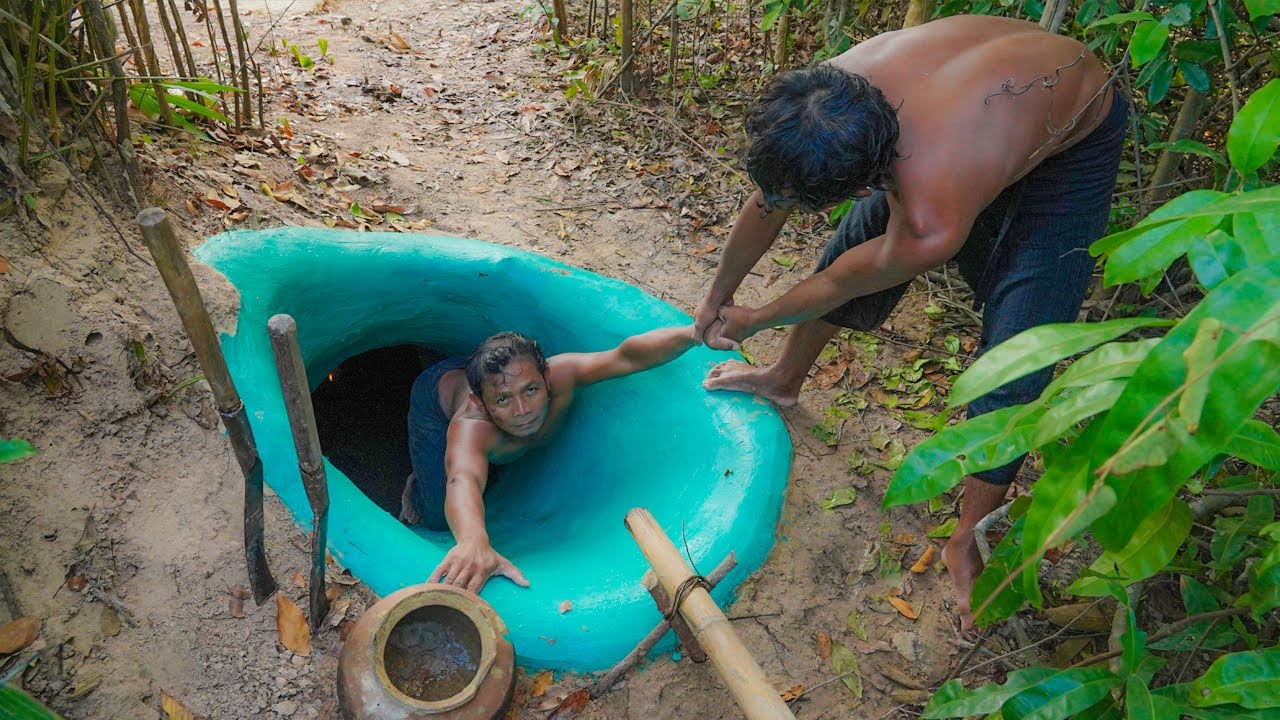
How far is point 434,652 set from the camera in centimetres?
203

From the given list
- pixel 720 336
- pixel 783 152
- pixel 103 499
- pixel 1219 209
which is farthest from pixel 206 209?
pixel 1219 209

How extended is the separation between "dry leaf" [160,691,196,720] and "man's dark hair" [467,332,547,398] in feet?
4.41

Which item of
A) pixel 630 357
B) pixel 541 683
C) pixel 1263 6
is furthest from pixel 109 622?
pixel 1263 6

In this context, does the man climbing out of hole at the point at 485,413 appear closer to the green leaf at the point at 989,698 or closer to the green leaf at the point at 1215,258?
the green leaf at the point at 989,698

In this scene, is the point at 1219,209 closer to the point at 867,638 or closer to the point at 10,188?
the point at 867,638

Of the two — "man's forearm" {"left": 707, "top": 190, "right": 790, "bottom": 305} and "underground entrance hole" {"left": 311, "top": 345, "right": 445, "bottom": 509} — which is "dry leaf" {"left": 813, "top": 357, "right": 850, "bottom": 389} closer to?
"man's forearm" {"left": 707, "top": 190, "right": 790, "bottom": 305}

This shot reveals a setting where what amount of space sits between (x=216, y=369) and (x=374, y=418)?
2.75 m

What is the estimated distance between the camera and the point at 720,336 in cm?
264

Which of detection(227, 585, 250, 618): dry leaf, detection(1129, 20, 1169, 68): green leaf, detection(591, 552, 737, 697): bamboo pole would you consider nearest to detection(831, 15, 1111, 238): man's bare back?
detection(1129, 20, 1169, 68): green leaf

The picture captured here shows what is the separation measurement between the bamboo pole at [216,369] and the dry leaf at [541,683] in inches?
28.5

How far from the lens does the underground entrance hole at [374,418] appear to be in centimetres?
423

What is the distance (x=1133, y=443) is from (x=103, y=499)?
7.76ft

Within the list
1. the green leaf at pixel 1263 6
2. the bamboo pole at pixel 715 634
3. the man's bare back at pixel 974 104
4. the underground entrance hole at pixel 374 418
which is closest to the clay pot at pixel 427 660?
the bamboo pole at pixel 715 634

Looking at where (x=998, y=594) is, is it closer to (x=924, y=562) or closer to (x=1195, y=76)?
(x=924, y=562)
